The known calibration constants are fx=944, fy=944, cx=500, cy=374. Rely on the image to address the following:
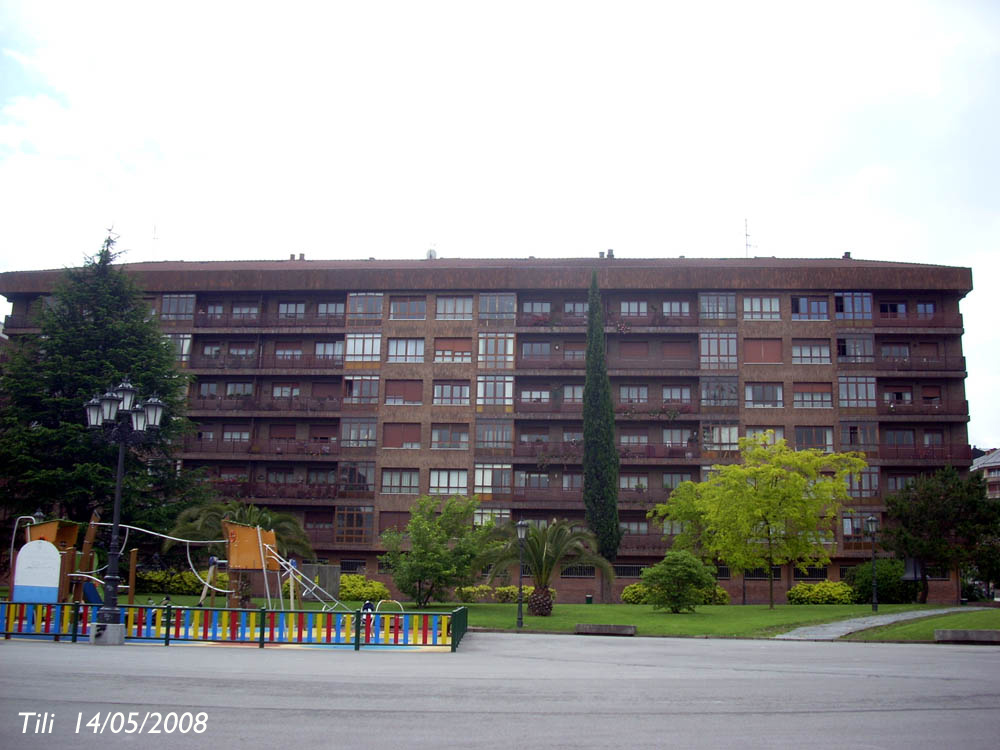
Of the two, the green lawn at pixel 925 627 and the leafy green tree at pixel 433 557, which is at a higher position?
the leafy green tree at pixel 433 557

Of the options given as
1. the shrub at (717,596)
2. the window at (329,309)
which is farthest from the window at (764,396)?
the window at (329,309)

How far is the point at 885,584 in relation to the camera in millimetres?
47969

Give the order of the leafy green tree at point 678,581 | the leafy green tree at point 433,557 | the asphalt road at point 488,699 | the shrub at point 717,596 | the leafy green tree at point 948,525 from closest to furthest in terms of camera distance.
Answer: the asphalt road at point 488,699, the leafy green tree at point 678,581, the leafy green tree at point 433,557, the shrub at point 717,596, the leafy green tree at point 948,525

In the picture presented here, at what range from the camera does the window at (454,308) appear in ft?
187

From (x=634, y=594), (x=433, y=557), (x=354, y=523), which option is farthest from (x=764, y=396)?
(x=433, y=557)

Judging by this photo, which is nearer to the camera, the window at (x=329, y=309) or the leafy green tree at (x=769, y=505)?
the leafy green tree at (x=769, y=505)

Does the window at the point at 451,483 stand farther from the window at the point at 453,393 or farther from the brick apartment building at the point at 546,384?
the window at the point at 453,393

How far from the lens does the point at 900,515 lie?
48906mm

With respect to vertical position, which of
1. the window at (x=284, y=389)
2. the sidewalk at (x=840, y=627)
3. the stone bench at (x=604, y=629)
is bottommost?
the stone bench at (x=604, y=629)

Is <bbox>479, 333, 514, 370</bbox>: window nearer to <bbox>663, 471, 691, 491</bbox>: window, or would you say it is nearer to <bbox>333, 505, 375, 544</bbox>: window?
<bbox>333, 505, 375, 544</bbox>: window

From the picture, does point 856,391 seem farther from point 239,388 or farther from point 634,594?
point 239,388

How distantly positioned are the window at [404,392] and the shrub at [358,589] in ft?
42.3

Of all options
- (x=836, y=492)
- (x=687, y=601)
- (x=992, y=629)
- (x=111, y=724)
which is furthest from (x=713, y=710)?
(x=836, y=492)

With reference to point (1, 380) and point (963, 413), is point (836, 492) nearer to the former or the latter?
point (963, 413)
